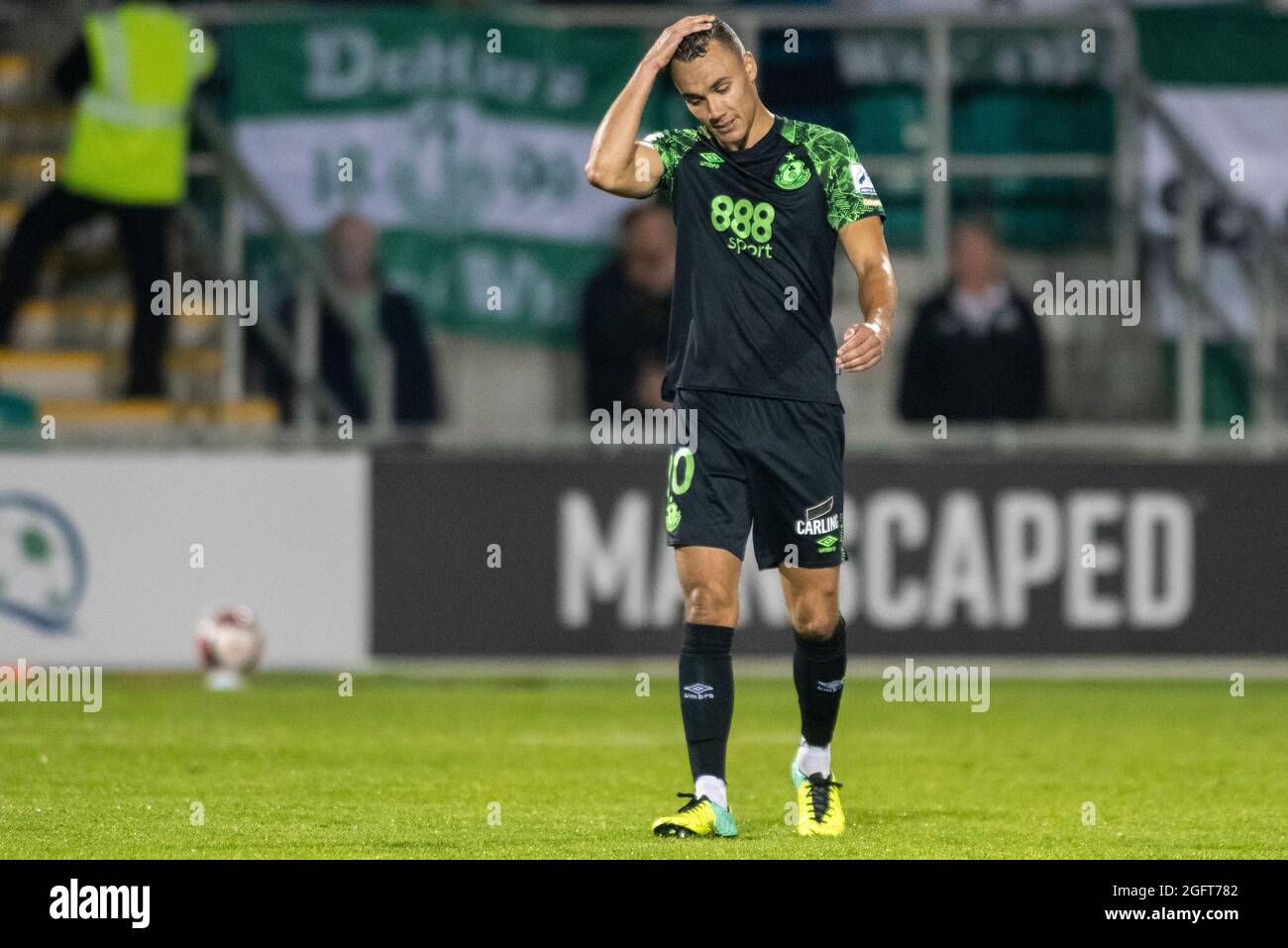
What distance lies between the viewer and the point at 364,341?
44.5 ft

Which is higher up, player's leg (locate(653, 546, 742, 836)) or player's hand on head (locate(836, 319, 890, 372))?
player's hand on head (locate(836, 319, 890, 372))

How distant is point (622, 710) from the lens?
11672 millimetres

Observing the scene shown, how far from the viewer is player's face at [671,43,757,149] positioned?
22.7 ft

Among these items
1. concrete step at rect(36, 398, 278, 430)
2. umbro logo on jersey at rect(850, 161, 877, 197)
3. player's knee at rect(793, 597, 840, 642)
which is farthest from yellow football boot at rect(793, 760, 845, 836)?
concrete step at rect(36, 398, 278, 430)

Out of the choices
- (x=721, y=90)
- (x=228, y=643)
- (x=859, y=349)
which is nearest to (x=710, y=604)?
(x=859, y=349)

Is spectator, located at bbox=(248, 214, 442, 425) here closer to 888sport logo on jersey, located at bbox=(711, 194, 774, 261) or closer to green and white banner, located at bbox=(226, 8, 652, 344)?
green and white banner, located at bbox=(226, 8, 652, 344)

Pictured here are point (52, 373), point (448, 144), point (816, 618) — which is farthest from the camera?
point (448, 144)

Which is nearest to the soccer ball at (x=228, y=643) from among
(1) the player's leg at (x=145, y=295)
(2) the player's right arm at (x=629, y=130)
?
(1) the player's leg at (x=145, y=295)

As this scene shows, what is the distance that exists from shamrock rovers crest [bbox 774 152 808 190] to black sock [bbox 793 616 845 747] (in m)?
1.26

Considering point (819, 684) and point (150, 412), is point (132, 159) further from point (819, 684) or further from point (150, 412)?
point (819, 684)

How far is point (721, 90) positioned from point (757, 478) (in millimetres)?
1073

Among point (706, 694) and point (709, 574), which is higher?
point (709, 574)

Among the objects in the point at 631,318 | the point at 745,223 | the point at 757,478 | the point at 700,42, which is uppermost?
the point at 631,318
